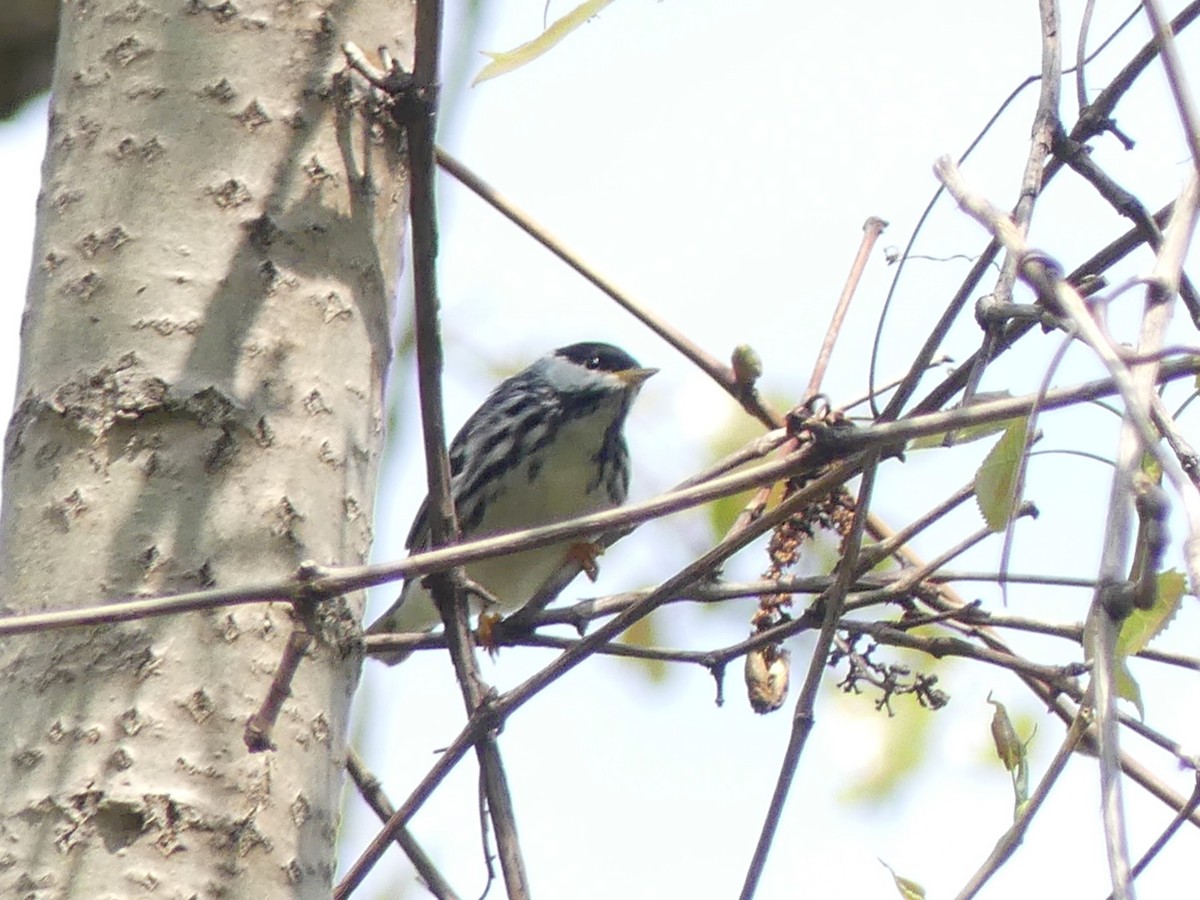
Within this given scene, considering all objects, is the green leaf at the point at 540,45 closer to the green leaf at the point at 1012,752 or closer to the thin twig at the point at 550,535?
the thin twig at the point at 550,535

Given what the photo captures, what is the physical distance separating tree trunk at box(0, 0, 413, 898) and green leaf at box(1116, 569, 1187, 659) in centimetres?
78

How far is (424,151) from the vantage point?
162cm

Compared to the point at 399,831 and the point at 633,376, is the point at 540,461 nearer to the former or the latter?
the point at 633,376

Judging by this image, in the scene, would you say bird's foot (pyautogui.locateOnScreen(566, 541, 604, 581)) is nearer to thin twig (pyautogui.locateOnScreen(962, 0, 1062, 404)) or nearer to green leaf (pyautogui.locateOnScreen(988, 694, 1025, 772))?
green leaf (pyautogui.locateOnScreen(988, 694, 1025, 772))

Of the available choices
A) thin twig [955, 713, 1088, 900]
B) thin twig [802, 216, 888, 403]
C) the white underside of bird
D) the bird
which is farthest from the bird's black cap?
thin twig [955, 713, 1088, 900]

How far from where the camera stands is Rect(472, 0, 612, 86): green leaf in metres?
1.65

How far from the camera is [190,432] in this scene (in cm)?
159

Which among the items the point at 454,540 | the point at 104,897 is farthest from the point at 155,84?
the point at 104,897

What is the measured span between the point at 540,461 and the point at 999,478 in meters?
2.69

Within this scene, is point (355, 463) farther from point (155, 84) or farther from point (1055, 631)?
point (1055, 631)

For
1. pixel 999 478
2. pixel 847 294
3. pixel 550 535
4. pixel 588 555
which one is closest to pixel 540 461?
pixel 588 555

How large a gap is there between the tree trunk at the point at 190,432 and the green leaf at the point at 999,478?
2.15 ft

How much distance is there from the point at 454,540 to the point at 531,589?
257 centimetres

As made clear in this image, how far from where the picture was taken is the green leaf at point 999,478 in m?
1.47
